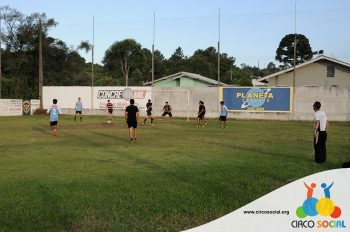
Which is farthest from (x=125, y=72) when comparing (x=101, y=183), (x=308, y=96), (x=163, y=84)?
(x=101, y=183)

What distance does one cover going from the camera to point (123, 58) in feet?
241

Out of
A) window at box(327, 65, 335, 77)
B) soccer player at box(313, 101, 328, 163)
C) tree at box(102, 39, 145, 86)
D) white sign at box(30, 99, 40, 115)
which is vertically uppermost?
tree at box(102, 39, 145, 86)

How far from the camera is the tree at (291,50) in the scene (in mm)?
76262

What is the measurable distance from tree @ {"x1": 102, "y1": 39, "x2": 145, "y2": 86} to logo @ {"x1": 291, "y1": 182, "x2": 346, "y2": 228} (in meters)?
68.9

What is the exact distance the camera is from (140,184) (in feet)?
29.3

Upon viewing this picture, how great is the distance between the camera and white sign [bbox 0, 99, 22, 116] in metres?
Result: 43.4

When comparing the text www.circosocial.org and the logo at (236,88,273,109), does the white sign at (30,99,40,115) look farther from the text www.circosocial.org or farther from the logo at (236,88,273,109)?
the text www.circosocial.org

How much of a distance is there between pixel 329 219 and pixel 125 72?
2814 inches

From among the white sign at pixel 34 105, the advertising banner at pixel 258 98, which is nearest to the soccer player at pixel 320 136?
the advertising banner at pixel 258 98

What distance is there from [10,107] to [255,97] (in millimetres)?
22347

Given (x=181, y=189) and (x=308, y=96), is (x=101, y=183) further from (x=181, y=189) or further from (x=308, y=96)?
(x=308, y=96)

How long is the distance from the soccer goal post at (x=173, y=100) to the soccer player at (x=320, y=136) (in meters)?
28.2

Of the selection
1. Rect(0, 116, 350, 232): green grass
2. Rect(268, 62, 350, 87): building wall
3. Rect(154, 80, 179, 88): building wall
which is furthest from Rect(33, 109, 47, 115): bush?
Rect(0, 116, 350, 232): green grass

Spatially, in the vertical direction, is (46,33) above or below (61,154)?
above
